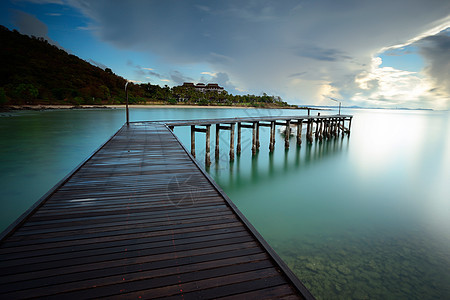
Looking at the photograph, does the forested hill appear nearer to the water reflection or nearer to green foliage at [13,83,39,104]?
green foliage at [13,83,39,104]

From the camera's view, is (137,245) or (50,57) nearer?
(137,245)

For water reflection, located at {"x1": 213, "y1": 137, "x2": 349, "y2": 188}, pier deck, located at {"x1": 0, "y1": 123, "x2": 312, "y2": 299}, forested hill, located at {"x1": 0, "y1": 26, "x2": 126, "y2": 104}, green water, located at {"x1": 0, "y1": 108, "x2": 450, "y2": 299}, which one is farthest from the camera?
forested hill, located at {"x1": 0, "y1": 26, "x2": 126, "y2": 104}

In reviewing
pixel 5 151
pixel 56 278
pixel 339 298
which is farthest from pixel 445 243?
pixel 5 151

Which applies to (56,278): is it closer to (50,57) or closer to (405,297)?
(405,297)

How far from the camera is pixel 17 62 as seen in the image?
2827 inches

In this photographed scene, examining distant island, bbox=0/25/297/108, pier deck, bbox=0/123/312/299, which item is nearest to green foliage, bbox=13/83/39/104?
distant island, bbox=0/25/297/108

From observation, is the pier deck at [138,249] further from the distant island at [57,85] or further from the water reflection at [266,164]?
the distant island at [57,85]

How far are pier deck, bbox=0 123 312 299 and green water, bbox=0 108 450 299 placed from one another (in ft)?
9.38

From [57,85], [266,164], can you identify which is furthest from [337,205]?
[57,85]

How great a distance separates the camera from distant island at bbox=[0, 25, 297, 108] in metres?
57.7

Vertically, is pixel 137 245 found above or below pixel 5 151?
above

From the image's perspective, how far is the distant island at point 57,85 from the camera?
5775 cm

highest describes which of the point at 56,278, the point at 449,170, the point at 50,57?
the point at 50,57

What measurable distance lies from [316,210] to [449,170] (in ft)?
46.7
